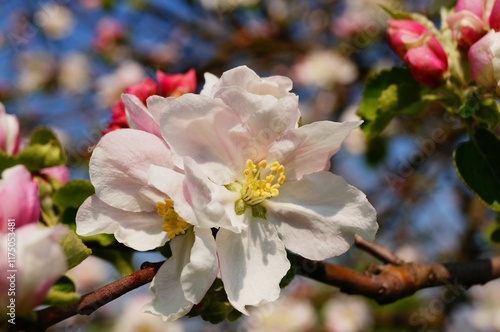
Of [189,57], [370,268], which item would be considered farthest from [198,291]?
[189,57]

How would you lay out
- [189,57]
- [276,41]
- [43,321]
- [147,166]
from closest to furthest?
[43,321] → [147,166] → [276,41] → [189,57]

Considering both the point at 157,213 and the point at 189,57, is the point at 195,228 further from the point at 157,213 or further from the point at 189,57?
the point at 189,57

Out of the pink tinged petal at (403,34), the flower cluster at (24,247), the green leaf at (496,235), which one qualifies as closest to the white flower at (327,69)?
the green leaf at (496,235)

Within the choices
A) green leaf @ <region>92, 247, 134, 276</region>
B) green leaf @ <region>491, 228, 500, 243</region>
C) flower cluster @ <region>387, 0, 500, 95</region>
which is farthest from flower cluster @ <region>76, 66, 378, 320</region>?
green leaf @ <region>491, 228, 500, 243</region>

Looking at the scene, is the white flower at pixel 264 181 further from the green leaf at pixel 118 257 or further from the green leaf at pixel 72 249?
the green leaf at pixel 118 257

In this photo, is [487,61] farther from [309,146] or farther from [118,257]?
[118,257]

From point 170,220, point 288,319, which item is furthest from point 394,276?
point 288,319
